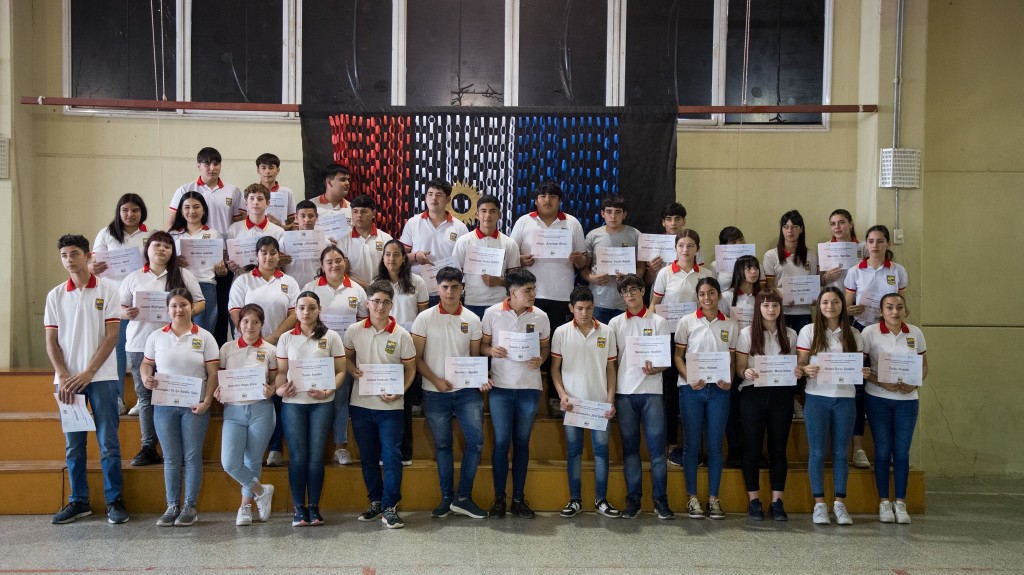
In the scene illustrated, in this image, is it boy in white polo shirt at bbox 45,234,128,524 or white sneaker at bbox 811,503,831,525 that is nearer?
boy in white polo shirt at bbox 45,234,128,524

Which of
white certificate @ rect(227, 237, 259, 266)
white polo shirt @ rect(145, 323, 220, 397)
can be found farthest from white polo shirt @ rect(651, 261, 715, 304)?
white polo shirt @ rect(145, 323, 220, 397)

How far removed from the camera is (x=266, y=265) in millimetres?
5656

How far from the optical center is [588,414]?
5496 millimetres

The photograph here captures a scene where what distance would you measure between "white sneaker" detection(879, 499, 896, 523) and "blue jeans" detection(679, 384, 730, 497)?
1.10m

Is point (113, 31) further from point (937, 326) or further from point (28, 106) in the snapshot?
point (937, 326)

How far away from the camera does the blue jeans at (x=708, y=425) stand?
557 cm

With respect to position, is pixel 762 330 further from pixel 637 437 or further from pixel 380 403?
pixel 380 403

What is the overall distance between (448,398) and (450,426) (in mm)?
188

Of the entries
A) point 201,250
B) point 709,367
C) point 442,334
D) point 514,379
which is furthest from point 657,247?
point 201,250

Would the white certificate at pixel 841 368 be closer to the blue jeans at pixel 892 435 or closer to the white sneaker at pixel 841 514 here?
the blue jeans at pixel 892 435

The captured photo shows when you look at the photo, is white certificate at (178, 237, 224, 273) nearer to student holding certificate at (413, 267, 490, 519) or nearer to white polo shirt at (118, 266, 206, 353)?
white polo shirt at (118, 266, 206, 353)

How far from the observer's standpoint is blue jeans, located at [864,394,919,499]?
564 cm

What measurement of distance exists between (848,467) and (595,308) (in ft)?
6.77

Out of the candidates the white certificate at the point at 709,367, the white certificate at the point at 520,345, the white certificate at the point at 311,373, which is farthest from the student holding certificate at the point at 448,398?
the white certificate at the point at 709,367
